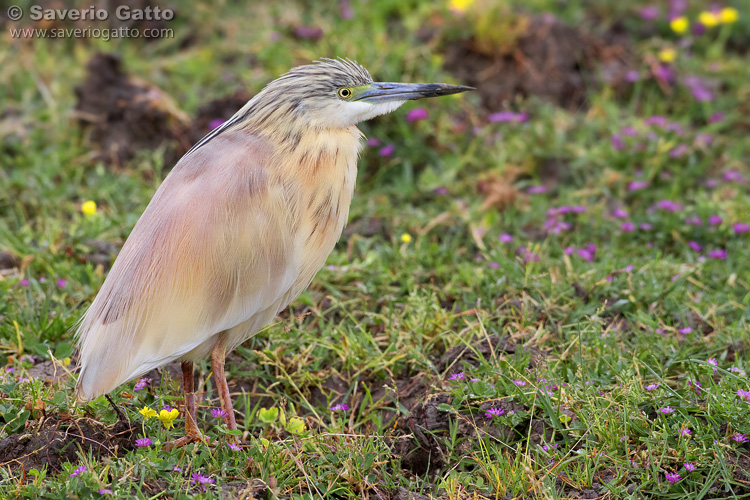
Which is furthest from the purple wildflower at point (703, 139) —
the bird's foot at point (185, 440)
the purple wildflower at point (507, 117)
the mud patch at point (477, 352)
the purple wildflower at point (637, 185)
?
the bird's foot at point (185, 440)

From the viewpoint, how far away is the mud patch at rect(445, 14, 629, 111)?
6309mm

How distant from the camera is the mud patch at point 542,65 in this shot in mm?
6309

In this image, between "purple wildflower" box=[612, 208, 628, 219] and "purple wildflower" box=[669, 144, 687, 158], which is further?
"purple wildflower" box=[669, 144, 687, 158]

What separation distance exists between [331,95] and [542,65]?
3.37 metres

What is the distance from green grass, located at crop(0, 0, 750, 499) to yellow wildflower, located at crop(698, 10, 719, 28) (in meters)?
0.17

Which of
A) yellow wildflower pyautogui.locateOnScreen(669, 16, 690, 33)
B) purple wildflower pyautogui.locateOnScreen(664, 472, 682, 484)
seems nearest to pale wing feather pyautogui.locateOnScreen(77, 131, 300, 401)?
purple wildflower pyautogui.locateOnScreen(664, 472, 682, 484)

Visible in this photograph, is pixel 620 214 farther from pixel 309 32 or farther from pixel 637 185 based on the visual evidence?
pixel 309 32

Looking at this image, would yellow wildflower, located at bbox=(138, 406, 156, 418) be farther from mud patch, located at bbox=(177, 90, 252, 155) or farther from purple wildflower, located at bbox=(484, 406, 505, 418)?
mud patch, located at bbox=(177, 90, 252, 155)

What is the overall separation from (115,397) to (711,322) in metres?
2.77

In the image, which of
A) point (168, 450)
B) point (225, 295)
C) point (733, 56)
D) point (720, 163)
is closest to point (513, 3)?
point (733, 56)

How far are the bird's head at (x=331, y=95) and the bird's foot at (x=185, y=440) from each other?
1332 mm

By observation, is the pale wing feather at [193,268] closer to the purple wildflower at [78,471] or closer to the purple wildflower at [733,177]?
the purple wildflower at [78,471]

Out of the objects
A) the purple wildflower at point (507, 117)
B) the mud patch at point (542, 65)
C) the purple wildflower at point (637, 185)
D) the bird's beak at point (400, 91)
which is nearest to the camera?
the bird's beak at point (400, 91)

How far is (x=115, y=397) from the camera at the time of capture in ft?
11.2
